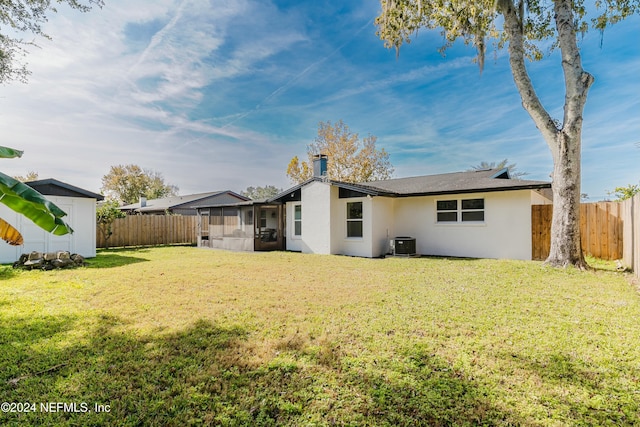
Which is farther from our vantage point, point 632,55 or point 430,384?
point 632,55

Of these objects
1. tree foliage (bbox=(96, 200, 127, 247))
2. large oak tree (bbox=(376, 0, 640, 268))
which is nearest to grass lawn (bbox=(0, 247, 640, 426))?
large oak tree (bbox=(376, 0, 640, 268))

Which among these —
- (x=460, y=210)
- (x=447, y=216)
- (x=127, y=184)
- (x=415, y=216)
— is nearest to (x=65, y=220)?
(x=415, y=216)

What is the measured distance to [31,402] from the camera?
8.33ft

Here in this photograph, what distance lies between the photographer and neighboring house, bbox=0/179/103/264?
35.7ft

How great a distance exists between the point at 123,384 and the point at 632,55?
17976 millimetres

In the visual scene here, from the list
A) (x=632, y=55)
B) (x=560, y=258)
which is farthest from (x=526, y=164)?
(x=560, y=258)

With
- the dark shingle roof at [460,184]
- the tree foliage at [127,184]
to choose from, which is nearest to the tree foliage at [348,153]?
the dark shingle roof at [460,184]

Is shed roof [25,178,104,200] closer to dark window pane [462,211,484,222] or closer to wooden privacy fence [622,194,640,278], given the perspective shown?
dark window pane [462,211,484,222]

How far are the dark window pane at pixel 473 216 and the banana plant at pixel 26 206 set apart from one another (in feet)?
41.1

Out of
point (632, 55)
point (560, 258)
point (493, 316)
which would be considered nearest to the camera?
point (493, 316)

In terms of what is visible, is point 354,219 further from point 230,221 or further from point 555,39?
point 555,39

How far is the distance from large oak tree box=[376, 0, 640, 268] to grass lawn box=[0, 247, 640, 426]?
2862 millimetres

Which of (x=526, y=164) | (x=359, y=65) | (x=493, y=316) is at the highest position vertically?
(x=359, y=65)

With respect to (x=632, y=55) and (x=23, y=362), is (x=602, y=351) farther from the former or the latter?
(x=632, y=55)
